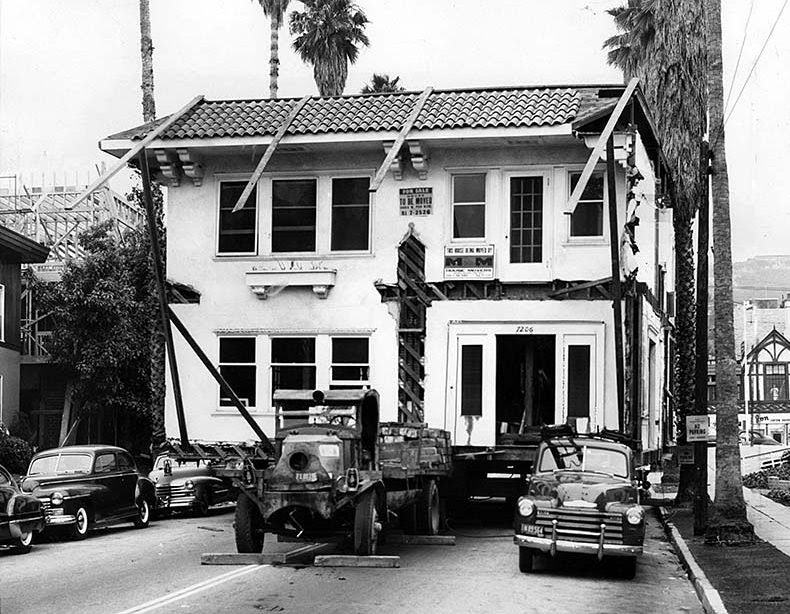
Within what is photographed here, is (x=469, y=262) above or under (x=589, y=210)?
under

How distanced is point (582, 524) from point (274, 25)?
32.7 meters

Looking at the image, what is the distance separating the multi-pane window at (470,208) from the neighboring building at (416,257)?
1.2 inches

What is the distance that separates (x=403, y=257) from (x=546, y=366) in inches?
140

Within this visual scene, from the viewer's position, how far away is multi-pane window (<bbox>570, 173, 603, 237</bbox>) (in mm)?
22562

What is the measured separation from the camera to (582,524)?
48.3 ft

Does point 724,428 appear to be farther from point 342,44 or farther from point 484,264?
point 342,44

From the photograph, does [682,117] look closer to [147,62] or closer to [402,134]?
[402,134]

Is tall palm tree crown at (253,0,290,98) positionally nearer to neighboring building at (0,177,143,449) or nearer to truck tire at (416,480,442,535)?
neighboring building at (0,177,143,449)

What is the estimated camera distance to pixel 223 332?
23.8 meters

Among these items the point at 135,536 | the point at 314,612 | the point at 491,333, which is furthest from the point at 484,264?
the point at 314,612

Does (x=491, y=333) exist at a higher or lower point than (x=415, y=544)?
higher

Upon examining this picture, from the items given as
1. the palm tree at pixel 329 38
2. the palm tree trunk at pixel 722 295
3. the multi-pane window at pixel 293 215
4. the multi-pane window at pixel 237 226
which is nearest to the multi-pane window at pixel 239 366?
the multi-pane window at pixel 237 226

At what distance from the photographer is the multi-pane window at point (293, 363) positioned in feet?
77.0

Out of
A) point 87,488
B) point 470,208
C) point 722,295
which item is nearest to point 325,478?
point 87,488
